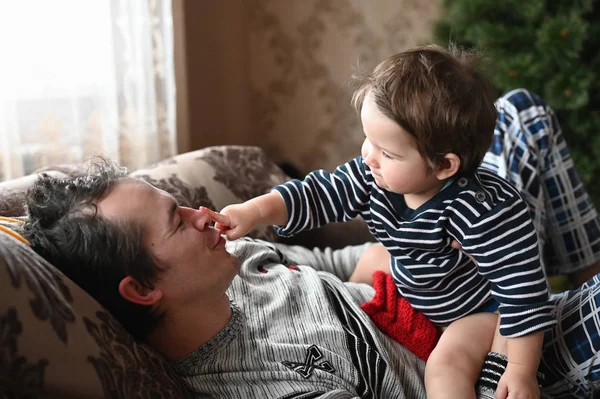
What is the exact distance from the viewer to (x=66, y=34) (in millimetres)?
2270

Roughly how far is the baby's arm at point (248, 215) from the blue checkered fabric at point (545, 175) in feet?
2.66

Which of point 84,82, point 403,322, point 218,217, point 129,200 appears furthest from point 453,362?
point 84,82

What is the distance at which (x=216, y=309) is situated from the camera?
1181 mm

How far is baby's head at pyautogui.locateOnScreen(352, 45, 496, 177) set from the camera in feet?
3.53

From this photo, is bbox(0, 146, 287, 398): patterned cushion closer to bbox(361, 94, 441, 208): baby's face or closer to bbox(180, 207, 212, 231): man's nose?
bbox(180, 207, 212, 231): man's nose

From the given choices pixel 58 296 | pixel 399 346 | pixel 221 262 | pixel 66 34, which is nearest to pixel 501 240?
pixel 399 346

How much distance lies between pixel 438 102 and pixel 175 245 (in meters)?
0.52

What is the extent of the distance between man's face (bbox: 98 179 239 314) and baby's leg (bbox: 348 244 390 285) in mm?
542

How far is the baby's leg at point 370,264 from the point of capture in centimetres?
160

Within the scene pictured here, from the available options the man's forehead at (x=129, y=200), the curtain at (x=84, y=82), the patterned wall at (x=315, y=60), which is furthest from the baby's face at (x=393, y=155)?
the patterned wall at (x=315, y=60)

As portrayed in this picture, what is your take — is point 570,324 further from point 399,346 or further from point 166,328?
point 166,328

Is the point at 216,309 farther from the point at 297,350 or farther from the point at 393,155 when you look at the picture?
the point at 393,155

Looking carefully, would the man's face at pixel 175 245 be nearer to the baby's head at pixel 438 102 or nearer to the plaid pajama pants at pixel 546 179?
the baby's head at pixel 438 102

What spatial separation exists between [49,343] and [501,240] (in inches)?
30.0
